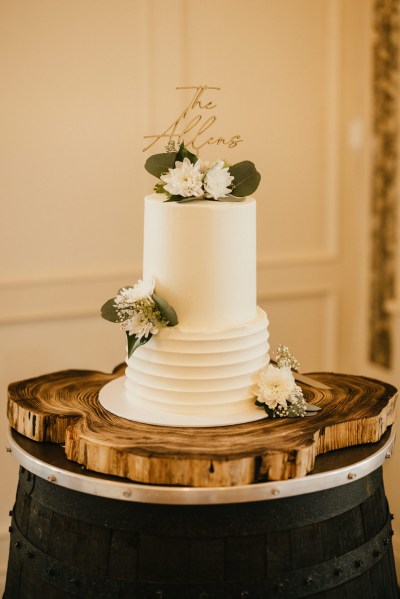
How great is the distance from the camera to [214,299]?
187cm

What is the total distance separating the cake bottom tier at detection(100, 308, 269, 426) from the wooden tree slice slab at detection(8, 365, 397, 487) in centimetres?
5

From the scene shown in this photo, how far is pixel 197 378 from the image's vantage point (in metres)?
1.85

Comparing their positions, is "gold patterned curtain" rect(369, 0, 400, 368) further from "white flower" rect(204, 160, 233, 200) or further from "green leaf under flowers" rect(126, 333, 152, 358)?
"green leaf under flowers" rect(126, 333, 152, 358)

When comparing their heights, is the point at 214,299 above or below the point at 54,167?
below

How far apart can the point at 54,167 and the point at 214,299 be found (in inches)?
49.8

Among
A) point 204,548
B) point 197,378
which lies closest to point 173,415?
point 197,378

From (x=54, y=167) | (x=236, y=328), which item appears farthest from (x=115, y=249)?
(x=236, y=328)

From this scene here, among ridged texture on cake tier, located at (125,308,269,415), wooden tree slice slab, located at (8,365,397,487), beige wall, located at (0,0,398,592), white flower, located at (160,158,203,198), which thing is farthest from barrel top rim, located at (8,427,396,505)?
beige wall, located at (0,0,398,592)

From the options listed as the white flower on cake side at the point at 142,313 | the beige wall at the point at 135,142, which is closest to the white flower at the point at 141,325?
the white flower on cake side at the point at 142,313

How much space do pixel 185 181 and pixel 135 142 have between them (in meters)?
1.22

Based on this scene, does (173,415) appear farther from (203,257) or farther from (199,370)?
(203,257)

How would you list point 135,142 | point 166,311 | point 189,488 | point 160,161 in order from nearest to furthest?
point 189,488 < point 166,311 < point 160,161 < point 135,142

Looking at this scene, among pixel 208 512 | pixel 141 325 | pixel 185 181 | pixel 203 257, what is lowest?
pixel 208 512

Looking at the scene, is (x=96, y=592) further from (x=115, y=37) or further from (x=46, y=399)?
(x=115, y=37)
